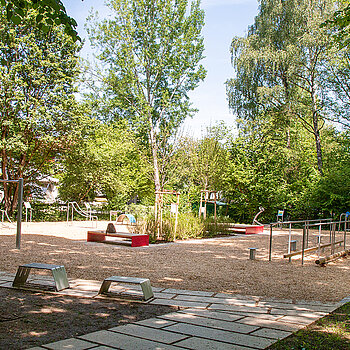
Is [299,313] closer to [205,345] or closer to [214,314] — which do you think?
[214,314]

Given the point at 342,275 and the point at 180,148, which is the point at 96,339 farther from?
the point at 180,148

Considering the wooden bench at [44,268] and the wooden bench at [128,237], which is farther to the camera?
the wooden bench at [128,237]

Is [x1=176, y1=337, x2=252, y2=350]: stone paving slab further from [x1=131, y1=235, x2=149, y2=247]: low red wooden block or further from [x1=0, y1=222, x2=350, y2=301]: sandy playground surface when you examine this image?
[x1=131, y1=235, x2=149, y2=247]: low red wooden block

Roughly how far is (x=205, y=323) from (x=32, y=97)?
16.5 meters

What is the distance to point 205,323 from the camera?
154 inches

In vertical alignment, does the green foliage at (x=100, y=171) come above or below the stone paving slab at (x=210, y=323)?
above

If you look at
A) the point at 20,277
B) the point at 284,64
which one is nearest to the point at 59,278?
the point at 20,277

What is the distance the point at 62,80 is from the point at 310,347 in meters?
17.6

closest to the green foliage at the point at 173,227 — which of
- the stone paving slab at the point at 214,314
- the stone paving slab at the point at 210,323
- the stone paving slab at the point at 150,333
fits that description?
the stone paving slab at the point at 214,314

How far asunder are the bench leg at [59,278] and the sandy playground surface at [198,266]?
2.94 feet

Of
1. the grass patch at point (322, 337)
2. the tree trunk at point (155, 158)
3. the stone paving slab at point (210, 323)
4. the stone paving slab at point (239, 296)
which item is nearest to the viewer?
the grass patch at point (322, 337)

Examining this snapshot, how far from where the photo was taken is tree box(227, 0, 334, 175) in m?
22.8

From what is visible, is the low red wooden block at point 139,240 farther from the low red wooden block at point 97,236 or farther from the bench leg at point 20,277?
the bench leg at point 20,277

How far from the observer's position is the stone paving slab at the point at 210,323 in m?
3.73
